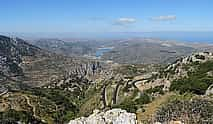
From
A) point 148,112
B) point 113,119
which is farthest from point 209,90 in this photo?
point 113,119

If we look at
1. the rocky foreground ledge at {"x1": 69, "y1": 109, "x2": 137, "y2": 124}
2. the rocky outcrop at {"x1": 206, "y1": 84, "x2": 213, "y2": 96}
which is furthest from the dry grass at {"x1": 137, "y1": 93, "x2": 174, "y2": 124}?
the rocky outcrop at {"x1": 206, "y1": 84, "x2": 213, "y2": 96}

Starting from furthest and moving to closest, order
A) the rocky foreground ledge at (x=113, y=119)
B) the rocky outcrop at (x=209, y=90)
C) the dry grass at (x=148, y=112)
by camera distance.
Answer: the rocky outcrop at (x=209, y=90) < the dry grass at (x=148, y=112) < the rocky foreground ledge at (x=113, y=119)

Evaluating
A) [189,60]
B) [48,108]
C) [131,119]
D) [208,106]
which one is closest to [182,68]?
[189,60]

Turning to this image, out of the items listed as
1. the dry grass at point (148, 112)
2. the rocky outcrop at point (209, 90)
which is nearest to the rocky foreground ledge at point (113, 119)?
the dry grass at point (148, 112)

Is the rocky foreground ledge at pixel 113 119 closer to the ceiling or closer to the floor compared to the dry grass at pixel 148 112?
closer to the ceiling

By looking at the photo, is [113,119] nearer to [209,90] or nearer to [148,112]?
[148,112]

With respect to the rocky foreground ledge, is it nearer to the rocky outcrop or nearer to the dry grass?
the dry grass

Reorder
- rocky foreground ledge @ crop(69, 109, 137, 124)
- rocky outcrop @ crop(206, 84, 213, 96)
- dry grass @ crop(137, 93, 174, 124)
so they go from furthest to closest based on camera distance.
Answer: rocky outcrop @ crop(206, 84, 213, 96), dry grass @ crop(137, 93, 174, 124), rocky foreground ledge @ crop(69, 109, 137, 124)

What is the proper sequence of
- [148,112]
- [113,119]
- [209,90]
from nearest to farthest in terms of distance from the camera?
[113,119] < [148,112] < [209,90]

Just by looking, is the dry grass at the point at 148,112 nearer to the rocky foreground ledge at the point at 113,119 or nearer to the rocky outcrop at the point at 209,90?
the rocky foreground ledge at the point at 113,119

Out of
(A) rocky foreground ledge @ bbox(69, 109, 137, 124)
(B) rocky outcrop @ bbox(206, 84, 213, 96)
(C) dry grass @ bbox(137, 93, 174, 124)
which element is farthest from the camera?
(B) rocky outcrop @ bbox(206, 84, 213, 96)

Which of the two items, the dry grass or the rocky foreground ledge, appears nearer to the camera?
the rocky foreground ledge
